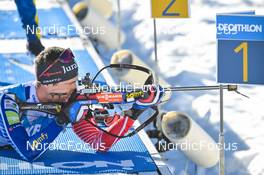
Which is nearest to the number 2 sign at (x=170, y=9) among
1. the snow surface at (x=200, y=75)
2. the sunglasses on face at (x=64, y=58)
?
the snow surface at (x=200, y=75)

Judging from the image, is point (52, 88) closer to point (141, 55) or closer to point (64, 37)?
point (64, 37)

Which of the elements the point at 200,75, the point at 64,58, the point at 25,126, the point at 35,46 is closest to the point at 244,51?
the point at 64,58

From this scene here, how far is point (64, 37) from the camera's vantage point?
20.7ft

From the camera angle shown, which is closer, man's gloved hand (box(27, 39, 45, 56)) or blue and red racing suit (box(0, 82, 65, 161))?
blue and red racing suit (box(0, 82, 65, 161))

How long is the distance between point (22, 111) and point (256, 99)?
2.74 meters

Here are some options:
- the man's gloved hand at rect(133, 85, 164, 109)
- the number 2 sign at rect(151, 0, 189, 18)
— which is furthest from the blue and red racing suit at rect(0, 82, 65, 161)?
A: the number 2 sign at rect(151, 0, 189, 18)

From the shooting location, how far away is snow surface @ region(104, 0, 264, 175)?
18.0ft

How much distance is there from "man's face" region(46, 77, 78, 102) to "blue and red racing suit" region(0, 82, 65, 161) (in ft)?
0.26

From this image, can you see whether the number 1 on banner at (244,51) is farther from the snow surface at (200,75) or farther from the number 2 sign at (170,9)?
the number 2 sign at (170,9)

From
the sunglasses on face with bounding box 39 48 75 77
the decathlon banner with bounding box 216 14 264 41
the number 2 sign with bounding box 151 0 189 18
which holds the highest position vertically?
the number 2 sign with bounding box 151 0 189 18

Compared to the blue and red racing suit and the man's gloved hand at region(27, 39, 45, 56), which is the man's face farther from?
the man's gloved hand at region(27, 39, 45, 56)

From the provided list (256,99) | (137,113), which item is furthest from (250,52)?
(256,99)

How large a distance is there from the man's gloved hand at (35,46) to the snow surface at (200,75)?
1144 mm

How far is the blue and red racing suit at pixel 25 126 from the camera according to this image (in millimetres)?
3791
